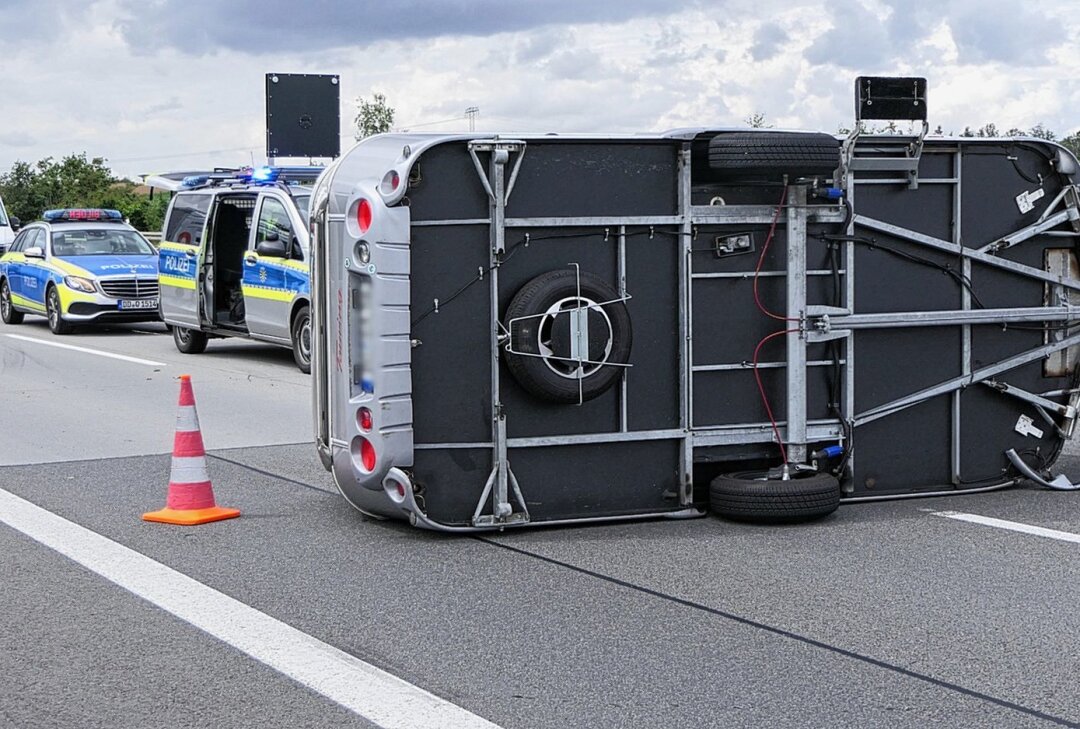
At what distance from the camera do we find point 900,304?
827 centimetres

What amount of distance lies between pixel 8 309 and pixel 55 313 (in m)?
3.21

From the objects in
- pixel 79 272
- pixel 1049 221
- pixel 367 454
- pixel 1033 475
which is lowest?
pixel 1033 475

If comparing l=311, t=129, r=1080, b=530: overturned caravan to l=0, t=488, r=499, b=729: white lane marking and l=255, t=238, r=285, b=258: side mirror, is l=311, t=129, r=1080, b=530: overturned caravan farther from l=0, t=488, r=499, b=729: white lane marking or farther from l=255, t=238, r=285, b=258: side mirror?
l=255, t=238, r=285, b=258: side mirror

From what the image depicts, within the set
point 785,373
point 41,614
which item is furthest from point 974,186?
point 41,614

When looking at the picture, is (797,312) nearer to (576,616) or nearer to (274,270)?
(576,616)

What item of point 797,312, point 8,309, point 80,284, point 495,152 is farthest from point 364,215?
point 8,309

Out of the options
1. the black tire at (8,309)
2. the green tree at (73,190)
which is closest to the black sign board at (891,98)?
the black tire at (8,309)

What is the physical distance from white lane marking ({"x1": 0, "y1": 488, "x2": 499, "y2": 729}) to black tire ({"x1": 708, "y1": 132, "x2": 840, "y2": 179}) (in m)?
3.36

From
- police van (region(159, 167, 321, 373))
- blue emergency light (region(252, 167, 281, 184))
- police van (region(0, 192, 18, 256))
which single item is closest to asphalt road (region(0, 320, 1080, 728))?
police van (region(159, 167, 321, 373))

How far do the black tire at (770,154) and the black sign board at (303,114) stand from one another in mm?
17336

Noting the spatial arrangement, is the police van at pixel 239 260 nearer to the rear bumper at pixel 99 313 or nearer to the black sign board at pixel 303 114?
the rear bumper at pixel 99 313

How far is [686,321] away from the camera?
776 centimetres

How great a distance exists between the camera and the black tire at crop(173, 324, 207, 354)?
1856 centimetres

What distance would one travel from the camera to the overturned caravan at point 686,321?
7.33m
